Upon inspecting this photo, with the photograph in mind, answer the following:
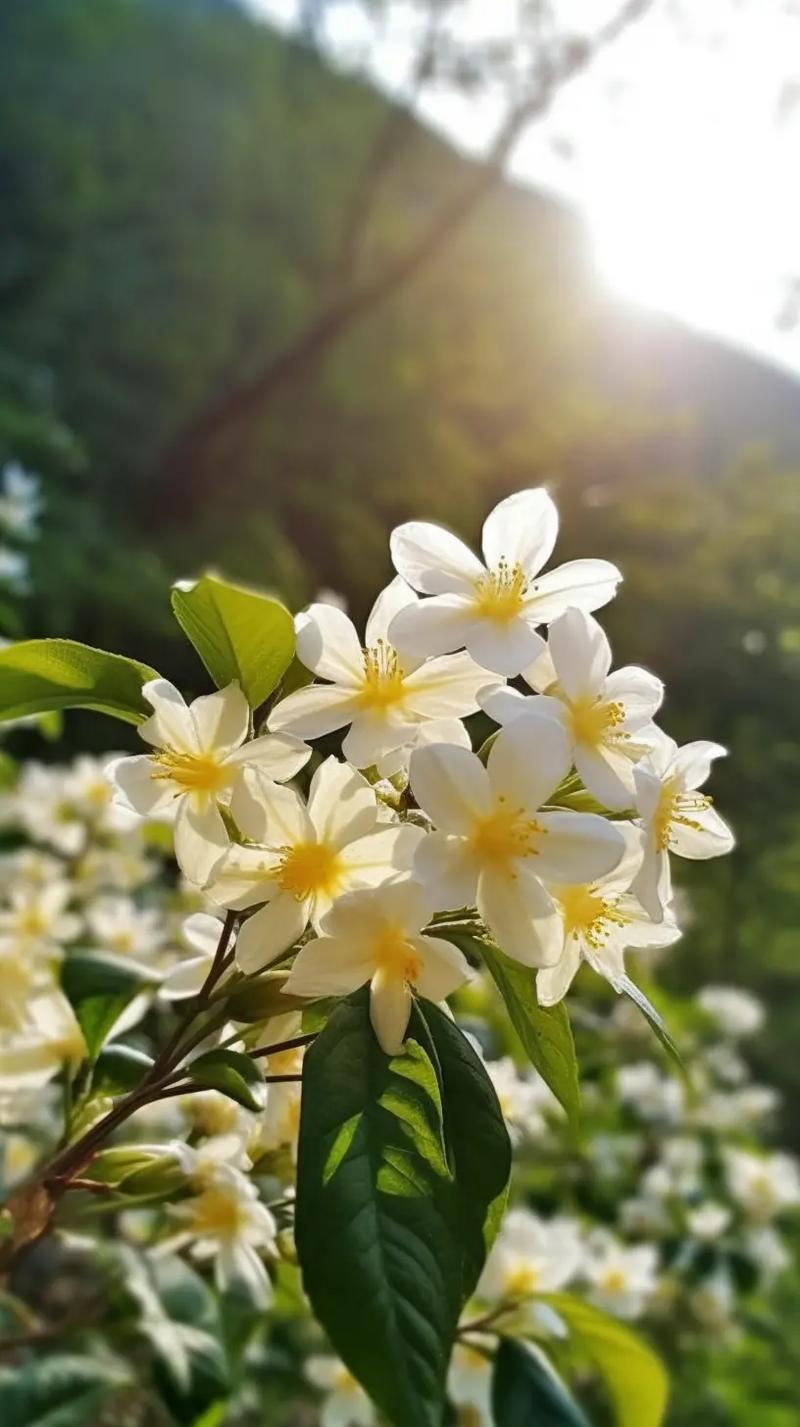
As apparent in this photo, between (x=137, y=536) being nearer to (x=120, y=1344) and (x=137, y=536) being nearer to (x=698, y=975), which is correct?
(x=698, y=975)

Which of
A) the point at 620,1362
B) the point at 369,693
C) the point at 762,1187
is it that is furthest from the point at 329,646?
the point at 762,1187

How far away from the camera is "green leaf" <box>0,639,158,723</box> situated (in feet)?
1.41

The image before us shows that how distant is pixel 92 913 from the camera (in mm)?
1212

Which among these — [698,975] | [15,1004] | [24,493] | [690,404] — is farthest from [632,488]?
[15,1004]

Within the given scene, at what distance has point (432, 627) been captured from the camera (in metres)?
0.43

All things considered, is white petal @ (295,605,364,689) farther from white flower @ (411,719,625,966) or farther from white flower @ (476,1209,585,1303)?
white flower @ (476,1209,585,1303)

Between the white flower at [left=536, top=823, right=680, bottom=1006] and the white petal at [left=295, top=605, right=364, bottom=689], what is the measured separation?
0.10 m

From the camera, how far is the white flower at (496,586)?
428mm

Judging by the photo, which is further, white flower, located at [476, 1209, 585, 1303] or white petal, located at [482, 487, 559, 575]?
white flower, located at [476, 1209, 585, 1303]

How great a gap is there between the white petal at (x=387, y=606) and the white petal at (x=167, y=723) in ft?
0.24

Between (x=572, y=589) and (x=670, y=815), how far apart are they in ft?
0.31

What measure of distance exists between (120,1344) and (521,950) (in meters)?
0.79

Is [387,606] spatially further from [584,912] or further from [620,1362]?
[620,1362]

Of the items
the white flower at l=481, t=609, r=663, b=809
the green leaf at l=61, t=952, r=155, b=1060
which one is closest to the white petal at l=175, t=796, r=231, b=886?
the white flower at l=481, t=609, r=663, b=809
